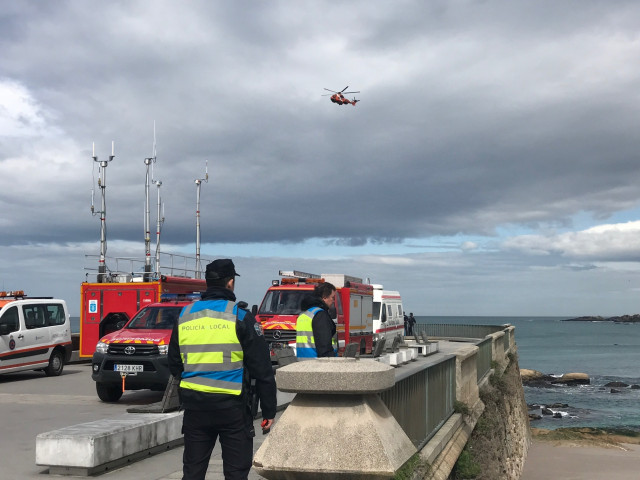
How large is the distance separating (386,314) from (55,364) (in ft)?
56.5

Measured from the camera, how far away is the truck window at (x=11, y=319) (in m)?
19.2

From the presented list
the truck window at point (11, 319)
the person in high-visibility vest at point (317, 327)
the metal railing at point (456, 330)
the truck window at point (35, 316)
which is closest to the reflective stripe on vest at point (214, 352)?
the person in high-visibility vest at point (317, 327)

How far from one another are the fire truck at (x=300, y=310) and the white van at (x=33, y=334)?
5452 mm

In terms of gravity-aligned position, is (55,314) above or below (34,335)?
above

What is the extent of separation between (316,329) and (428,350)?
822 inches

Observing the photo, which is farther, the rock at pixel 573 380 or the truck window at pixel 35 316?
the rock at pixel 573 380

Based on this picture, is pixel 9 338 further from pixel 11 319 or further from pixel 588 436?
pixel 588 436

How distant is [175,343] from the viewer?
18.3ft

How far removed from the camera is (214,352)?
536 centimetres

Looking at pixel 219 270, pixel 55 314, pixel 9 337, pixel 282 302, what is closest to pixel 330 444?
pixel 219 270

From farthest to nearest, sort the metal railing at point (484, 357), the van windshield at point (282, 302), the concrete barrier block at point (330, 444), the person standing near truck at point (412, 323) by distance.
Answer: the person standing near truck at point (412, 323) < the van windshield at point (282, 302) < the metal railing at point (484, 357) < the concrete barrier block at point (330, 444)

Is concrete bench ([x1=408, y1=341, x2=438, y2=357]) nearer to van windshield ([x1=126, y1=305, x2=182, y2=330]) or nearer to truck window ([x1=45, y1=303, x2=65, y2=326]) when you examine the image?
truck window ([x1=45, y1=303, x2=65, y2=326])

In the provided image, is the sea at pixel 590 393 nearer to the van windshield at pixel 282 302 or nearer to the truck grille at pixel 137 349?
the van windshield at pixel 282 302

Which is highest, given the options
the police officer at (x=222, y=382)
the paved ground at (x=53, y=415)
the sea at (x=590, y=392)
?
the police officer at (x=222, y=382)
